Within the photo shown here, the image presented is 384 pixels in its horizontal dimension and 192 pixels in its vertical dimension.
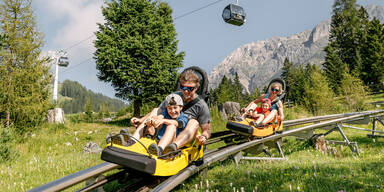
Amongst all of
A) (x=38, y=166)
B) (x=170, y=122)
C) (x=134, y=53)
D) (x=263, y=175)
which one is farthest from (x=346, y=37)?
(x=38, y=166)

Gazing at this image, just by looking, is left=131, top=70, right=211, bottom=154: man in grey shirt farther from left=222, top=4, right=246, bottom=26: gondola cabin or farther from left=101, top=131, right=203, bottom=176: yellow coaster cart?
left=222, top=4, right=246, bottom=26: gondola cabin

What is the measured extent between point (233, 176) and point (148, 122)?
146 cm

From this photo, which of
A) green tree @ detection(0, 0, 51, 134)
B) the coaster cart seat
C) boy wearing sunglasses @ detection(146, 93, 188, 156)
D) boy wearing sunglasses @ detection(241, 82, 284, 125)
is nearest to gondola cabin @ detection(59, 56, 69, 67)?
green tree @ detection(0, 0, 51, 134)

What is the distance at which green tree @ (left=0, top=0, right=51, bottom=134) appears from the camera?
8727mm

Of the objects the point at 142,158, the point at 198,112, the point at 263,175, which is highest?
the point at 198,112

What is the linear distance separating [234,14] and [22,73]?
27.3 feet

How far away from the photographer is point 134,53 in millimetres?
17906

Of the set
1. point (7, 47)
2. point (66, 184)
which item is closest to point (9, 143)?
point (66, 184)

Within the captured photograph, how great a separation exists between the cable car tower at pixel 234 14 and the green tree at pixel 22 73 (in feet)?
25.6

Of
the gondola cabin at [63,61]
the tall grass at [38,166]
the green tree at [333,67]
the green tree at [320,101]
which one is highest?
the green tree at [333,67]

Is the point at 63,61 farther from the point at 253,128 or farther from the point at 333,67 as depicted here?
the point at 333,67

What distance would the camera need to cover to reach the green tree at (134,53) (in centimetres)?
1736

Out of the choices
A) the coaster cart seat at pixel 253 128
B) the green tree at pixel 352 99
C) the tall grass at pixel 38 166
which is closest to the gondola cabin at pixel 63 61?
the tall grass at pixel 38 166

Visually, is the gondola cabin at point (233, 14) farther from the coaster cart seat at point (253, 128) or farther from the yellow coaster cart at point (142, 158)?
the yellow coaster cart at point (142, 158)
